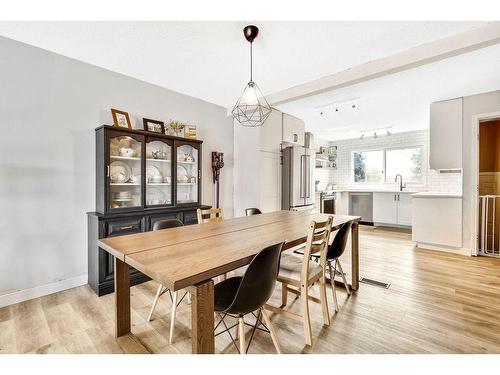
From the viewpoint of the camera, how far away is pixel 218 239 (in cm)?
169

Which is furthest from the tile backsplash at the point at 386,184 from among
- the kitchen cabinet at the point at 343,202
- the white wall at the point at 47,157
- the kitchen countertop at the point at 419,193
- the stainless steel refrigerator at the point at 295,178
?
the white wall at the point at 47,157

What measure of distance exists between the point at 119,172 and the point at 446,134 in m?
4.89

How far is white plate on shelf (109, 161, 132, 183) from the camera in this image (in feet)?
9.12

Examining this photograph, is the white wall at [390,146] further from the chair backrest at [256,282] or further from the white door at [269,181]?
the chair backrest at [256,282]

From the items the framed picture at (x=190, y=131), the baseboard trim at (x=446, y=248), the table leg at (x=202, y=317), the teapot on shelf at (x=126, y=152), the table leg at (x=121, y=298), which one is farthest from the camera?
the baseboard trim at (x=446, y=248)

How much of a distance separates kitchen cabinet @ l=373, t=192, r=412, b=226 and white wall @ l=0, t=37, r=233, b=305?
5.47 metres

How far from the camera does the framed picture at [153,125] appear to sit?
3143 millimetres

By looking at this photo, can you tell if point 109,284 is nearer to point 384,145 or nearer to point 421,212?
point 421,212

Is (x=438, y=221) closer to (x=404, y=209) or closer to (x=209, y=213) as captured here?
(x=404, y=209)

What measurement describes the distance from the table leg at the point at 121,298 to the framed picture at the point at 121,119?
174cm

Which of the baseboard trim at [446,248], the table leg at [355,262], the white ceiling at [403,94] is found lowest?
the baseboard trim at [446,248]

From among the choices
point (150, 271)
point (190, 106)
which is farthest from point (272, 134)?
point (150, 271)

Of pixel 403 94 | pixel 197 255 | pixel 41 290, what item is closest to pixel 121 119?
pixel 41 290

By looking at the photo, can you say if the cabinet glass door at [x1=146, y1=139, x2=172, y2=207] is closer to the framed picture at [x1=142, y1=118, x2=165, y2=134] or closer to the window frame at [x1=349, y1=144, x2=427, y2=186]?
the framed picture at [x1=142, y1=118, x2=165, y2=134]
